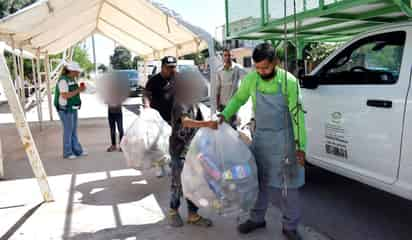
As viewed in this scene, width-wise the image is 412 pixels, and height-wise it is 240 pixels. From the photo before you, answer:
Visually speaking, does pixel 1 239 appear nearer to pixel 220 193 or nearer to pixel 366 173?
pixel 220 193

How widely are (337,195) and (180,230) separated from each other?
6.76 ft

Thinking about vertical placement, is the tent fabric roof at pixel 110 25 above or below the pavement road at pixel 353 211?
above

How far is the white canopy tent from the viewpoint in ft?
14.0

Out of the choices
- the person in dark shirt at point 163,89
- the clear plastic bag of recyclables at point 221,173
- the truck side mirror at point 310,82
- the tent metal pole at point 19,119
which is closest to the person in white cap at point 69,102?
the tent metal pole at point 19,119

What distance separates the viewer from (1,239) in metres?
3.47

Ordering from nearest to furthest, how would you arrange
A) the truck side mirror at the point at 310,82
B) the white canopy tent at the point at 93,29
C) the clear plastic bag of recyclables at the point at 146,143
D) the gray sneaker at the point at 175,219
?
the gray sneaker at the point at 175,219, the truck side mirror at the point at 310,82, the white canopy tent at the point at 93,29, the clear plastic bag of recyclables at the point at 146,143

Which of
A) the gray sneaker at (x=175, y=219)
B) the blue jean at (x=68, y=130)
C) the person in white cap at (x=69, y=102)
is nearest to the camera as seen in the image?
the gray sneaker at (x=175, y=219)

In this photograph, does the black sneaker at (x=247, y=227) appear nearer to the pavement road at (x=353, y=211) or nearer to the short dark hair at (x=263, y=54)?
the pavement road at (x=353, y=211)

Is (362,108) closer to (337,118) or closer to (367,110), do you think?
(367,110)

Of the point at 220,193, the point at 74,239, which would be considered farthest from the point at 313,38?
the point at 74,239

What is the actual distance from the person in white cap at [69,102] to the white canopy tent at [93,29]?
94cm

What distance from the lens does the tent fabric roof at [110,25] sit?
17.8 ft

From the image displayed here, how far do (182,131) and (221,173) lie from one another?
72cm

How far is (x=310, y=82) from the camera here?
4.14 meters
